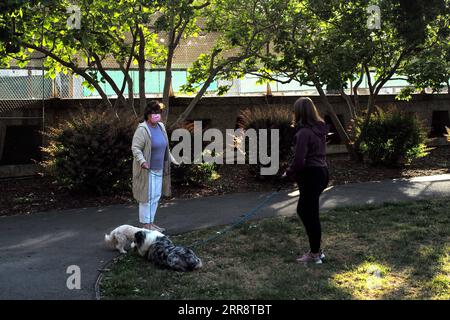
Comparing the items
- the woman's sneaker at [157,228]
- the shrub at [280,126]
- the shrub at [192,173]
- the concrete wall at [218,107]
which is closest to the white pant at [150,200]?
the woman's sneaker at [157,228]

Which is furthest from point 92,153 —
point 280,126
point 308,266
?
point 308,266

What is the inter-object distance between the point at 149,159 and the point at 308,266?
242 cm

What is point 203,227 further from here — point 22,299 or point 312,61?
point 312,61

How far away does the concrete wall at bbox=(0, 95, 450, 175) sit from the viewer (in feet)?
38.5

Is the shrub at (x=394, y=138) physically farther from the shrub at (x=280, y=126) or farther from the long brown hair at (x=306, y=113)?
the long brown hair at (x=306, y=113)

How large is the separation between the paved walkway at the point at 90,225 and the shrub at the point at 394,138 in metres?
1.15

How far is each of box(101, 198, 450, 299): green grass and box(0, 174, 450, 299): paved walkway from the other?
469 millimetres

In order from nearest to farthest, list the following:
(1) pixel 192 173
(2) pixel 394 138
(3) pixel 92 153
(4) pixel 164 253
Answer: (4) pixel 164 253 → (3) pixel 92 153 → (1) pixel 192 173 → (2) pixel 394 138

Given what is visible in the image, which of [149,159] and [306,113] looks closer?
[306,113]

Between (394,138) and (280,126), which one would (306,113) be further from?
(394,138)

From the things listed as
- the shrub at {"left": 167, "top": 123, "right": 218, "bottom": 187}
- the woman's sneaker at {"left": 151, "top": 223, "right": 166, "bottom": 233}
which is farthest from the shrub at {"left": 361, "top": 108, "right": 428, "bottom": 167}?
the woman's sneaker at {"left": 151, "top": 223, "right": 166, "bottom": 233}

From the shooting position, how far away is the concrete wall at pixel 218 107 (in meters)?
11.7

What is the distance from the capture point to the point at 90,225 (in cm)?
767
